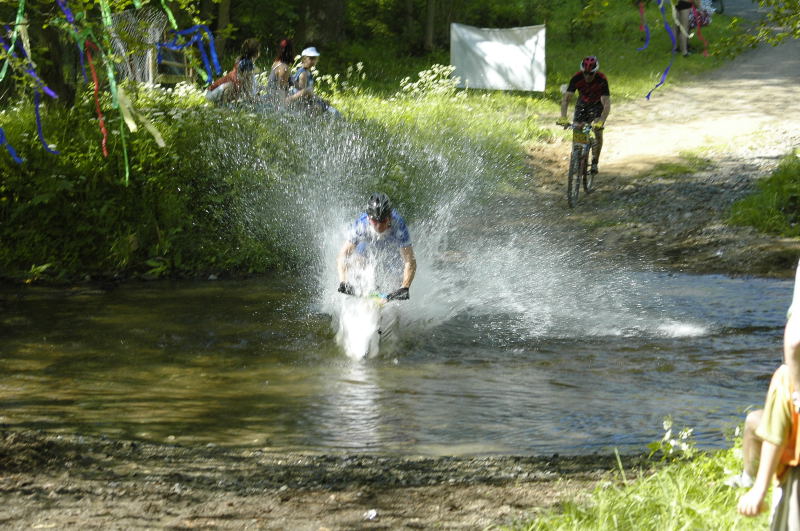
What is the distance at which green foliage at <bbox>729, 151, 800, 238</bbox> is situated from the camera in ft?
49.2

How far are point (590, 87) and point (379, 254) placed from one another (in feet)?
21.9

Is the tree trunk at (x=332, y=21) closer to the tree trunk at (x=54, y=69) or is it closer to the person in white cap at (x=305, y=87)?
the person in white cap at (x=305, y=87)

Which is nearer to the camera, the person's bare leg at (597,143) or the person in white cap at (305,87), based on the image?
the person in white cap at (305,87)

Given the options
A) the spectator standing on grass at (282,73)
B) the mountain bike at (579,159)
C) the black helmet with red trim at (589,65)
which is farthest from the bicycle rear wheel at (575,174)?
the spectator standing on grass at (282,73)

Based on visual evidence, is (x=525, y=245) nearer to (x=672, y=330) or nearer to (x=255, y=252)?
(x=255, y=252)

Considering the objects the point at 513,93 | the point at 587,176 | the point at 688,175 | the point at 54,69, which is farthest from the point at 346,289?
the point at 513,93

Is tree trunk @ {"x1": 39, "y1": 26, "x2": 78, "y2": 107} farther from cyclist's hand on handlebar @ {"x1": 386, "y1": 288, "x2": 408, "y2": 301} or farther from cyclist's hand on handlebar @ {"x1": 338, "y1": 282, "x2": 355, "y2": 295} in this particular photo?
cyclist's hand on handlebar @ {"x1": 386, "y1": 288, "x2": 408, "y2": 301}

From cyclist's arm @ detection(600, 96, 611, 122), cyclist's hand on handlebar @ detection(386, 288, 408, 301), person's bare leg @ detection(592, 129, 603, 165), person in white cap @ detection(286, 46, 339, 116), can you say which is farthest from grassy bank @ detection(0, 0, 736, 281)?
cyclist's hand on handlebar @ detection(386, 288, 408, 301)

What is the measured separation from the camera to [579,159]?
16656mm

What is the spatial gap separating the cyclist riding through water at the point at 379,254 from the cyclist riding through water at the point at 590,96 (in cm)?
597

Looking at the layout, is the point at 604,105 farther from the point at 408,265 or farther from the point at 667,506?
the point at 667,506

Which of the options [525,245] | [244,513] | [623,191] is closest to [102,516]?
[244,513]

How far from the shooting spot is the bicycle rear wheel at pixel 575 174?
16.6 meters

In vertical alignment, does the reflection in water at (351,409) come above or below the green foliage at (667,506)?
below
